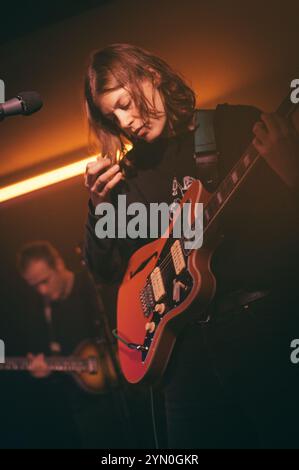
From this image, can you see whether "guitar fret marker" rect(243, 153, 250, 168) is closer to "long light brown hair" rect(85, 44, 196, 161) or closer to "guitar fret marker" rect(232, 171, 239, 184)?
"guitar fret marker" rect(232, 171, 239, 184)

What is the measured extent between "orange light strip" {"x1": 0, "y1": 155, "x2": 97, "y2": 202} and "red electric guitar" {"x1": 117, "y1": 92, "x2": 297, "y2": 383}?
417 mm

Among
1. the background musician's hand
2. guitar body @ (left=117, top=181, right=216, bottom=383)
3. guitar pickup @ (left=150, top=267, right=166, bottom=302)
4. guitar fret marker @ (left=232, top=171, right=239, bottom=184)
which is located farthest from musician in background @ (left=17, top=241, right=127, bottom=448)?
guitar fret marker @ (left=232, top=171, right=239, bottom=184)

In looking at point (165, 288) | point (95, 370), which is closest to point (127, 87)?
point (165, 288)

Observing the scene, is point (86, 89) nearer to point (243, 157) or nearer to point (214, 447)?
point (243, 157)

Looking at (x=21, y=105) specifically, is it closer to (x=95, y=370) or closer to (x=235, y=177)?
(x=235, y=177)

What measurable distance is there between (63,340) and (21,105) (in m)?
0.91

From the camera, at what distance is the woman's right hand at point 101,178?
5.93ft

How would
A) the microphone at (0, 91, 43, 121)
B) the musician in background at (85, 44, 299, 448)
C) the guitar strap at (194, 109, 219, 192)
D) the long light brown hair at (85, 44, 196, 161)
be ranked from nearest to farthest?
the microphone at (0, 91, 43, 121), the musician in background at (85, 44, 299, 448), the guitar strap at (194, 109, 219, 192), the long light brown hair at (85, 44, 196, 161)

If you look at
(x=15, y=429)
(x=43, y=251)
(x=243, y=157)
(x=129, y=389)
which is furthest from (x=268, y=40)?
(x=15, y=429)

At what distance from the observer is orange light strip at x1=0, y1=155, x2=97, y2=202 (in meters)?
1.99

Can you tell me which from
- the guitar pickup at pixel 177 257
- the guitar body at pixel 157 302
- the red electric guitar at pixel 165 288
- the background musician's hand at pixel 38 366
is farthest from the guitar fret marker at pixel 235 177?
the background musician's hand at pixel 38 366

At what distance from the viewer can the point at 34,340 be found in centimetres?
197

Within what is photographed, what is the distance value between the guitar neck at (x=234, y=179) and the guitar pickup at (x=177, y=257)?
111mm

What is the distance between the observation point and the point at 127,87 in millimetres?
1854
